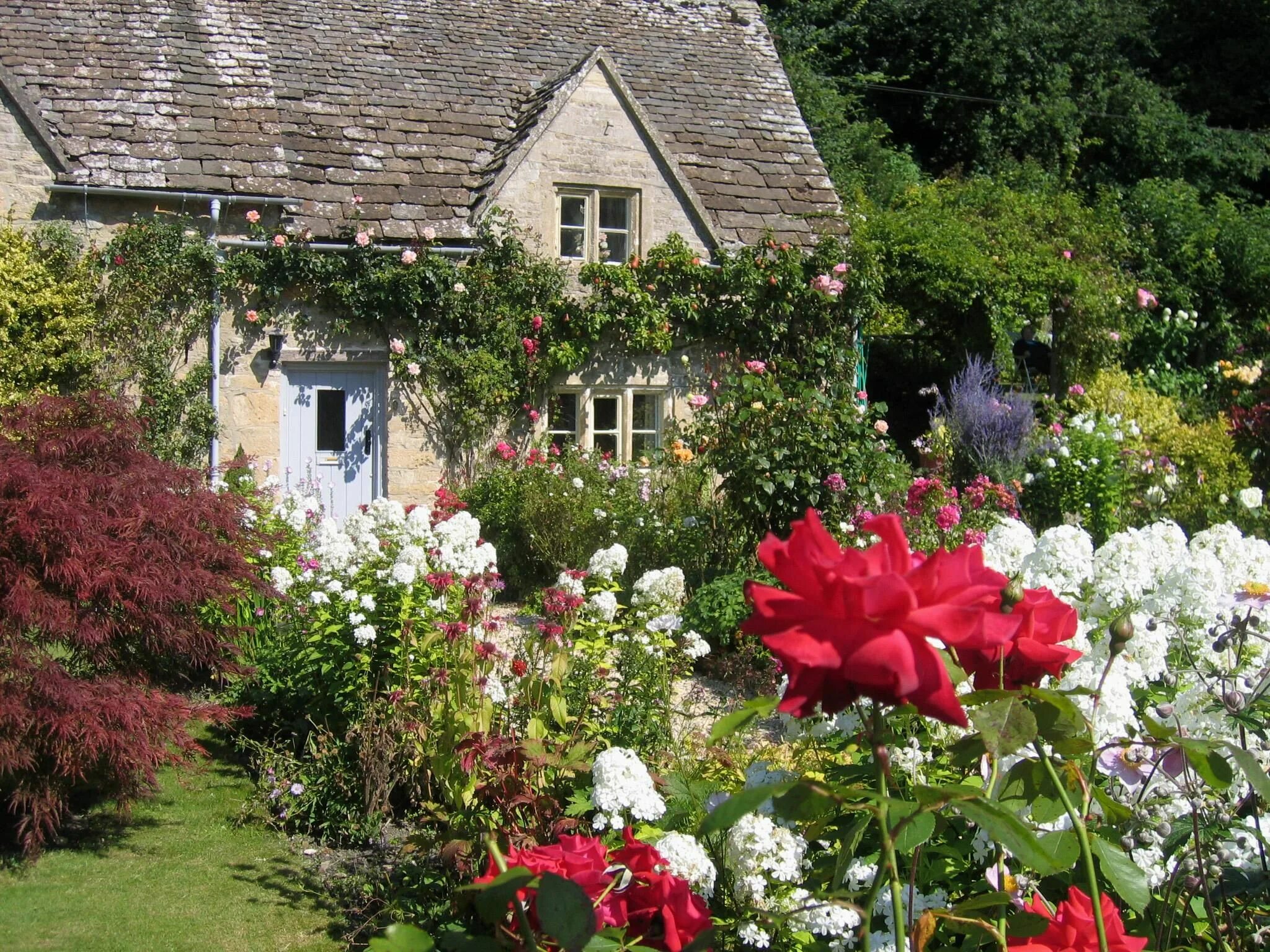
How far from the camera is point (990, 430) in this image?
40.1ft

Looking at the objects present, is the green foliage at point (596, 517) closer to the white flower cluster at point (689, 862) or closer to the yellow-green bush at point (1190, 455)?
the yellow-green bush at point (1190, 455)

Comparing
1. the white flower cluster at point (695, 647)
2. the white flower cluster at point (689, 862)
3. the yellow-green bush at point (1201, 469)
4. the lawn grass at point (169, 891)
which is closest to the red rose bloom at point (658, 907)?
the white flower cluster at point (689, 862)

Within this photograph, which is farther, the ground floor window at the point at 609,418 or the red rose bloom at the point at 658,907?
the ground floor window at the point at 609,418

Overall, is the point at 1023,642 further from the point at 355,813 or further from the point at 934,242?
the point at 934,242

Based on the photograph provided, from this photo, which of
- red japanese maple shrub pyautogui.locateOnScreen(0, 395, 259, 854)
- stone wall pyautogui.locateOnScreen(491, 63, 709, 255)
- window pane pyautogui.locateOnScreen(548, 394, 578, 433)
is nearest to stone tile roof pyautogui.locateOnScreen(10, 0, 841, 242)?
stone wall pyautogui.locateOnScreen(491, 63, 709, 255)

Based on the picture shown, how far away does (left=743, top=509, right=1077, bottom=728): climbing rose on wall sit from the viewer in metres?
1.29

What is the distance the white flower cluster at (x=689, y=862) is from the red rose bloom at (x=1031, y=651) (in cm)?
99

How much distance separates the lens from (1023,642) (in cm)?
165

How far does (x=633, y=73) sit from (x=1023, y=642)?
1502cm

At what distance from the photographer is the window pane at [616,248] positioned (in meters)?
14.0

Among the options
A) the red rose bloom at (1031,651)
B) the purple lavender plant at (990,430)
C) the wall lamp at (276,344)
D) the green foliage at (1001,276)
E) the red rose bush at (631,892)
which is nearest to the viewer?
the red rose bloom at (1031,651)

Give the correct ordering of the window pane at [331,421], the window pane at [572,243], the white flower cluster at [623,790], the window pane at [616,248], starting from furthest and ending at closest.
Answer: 1. the window pane at [616,248]
2. the window pane at [572,243]
3. the window pane at [331,421]
4. the white flower cluster at [623,790]

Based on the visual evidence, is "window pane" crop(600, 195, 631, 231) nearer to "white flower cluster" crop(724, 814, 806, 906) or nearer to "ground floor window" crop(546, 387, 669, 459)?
"ground floor window" crop(546, 387, 669, 459)

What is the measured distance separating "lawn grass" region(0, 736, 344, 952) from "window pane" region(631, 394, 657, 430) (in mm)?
8880
